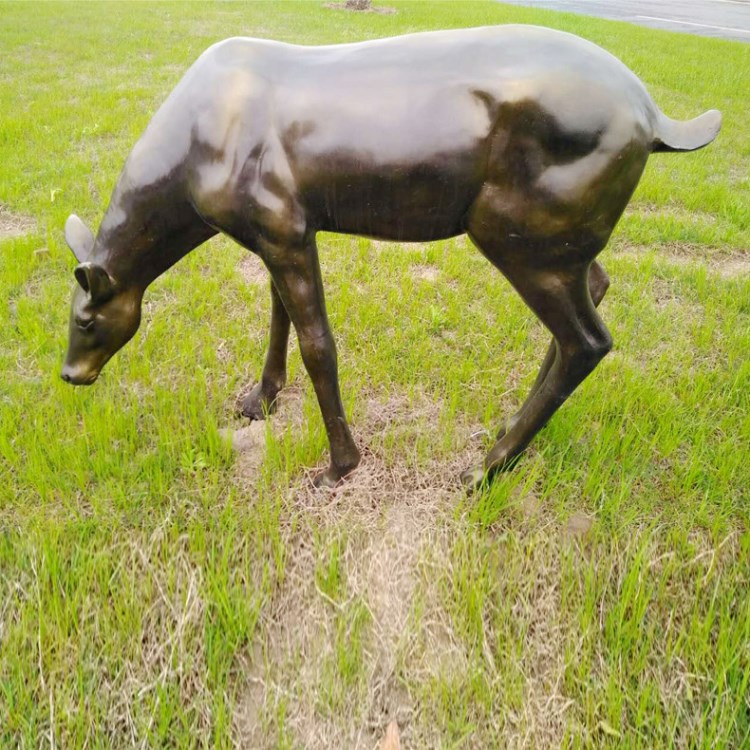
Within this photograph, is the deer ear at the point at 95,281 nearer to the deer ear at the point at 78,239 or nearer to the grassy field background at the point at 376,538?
the deer ear at the point at 78,239

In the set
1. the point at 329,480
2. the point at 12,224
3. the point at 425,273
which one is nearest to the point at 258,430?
the point at 329,480

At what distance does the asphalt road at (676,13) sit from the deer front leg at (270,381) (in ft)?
48.8

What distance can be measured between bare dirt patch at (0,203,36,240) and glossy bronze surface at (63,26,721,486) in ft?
9.52

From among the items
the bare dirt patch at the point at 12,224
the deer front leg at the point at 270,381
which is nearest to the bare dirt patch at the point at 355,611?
the deer front leg at the point at 270,381

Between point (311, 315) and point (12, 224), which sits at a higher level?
point (311, 315)

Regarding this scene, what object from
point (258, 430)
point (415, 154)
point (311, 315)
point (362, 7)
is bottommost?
point (362, 7)

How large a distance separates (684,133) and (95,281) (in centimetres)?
199

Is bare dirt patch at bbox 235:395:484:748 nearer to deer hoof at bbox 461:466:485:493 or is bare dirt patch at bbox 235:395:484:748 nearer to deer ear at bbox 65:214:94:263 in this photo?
deer hoof at bbox 461:466:485:493

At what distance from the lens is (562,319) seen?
2.01 m

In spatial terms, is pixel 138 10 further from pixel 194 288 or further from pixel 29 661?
pixel 29 661

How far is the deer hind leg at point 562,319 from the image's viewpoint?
1949mm

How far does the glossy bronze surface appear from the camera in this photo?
178 cm

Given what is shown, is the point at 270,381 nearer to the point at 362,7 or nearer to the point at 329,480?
the point at 329,480

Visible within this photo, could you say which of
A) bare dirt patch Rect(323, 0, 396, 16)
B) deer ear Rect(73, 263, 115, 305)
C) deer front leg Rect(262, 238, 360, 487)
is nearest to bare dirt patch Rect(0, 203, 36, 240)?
deer ear Rect(73, 263, 115, 305)
